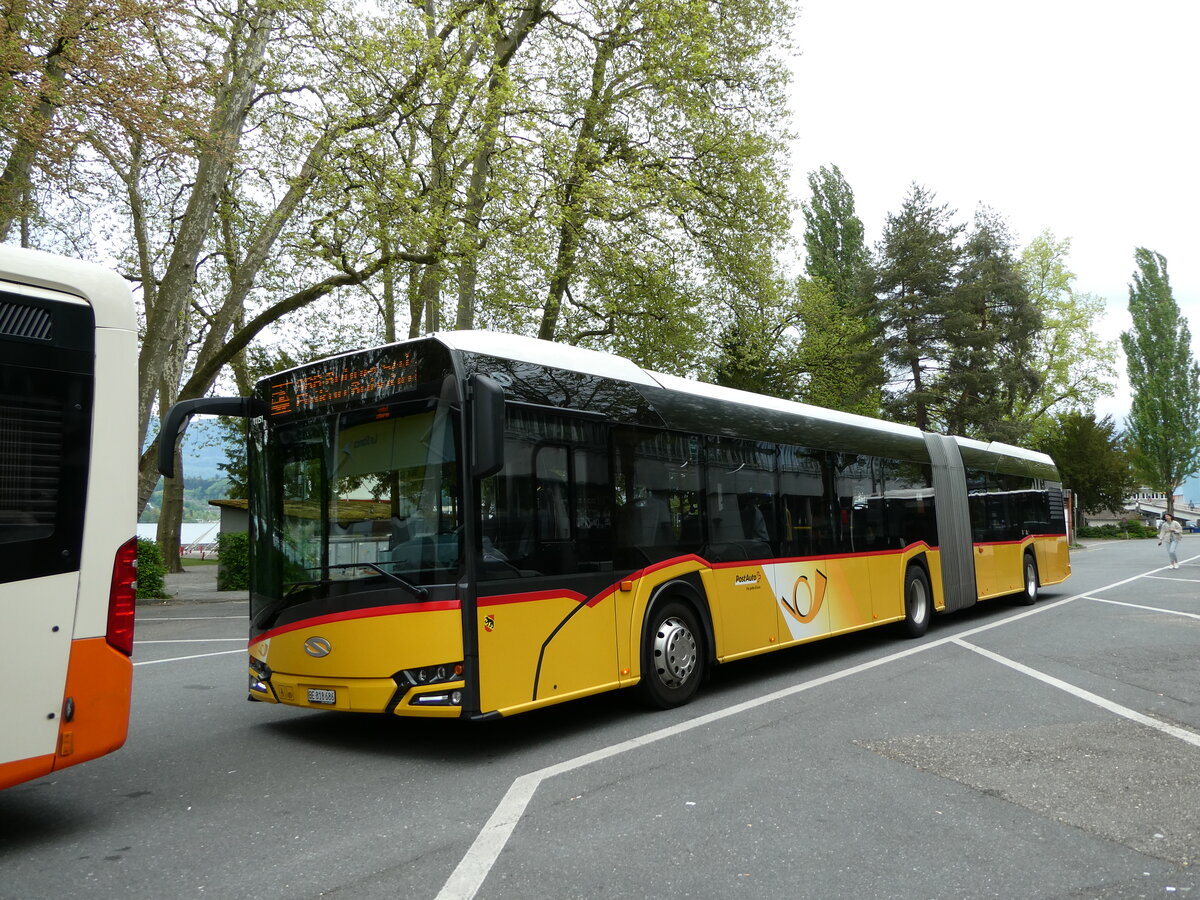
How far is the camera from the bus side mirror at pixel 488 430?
18.1ft

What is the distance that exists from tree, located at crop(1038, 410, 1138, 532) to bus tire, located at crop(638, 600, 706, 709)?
5891 centimetres

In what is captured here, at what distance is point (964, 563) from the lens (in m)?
14.2

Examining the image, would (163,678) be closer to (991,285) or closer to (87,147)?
(87,147)

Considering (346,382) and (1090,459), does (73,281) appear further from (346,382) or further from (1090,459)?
(1090,459)

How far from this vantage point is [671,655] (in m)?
7.56

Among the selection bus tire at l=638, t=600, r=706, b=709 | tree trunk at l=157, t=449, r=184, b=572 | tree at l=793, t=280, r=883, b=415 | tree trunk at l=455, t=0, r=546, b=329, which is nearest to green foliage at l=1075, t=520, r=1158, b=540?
tree at l=793, t=280, r=883, b=415

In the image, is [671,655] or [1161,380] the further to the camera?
[1161,380]

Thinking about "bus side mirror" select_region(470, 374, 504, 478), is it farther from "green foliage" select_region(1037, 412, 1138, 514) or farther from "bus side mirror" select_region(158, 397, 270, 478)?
"green foliage" select_region(1037, 412, 1138, 514)

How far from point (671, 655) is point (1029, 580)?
12.1 metres

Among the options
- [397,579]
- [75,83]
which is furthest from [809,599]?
[75,83]

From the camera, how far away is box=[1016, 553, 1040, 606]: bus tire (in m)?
A: 16.8

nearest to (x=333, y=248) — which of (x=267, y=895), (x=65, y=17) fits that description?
(x=65, y=17)

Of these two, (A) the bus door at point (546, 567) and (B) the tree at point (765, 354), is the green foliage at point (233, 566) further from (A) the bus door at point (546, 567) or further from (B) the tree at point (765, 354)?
(A) the bus door at point (546, 567)

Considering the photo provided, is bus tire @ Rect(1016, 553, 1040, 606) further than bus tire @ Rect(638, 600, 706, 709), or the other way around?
bus tire @ Rect(1016, 553, 1040, 606)
